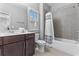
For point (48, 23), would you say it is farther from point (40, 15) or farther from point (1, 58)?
point (1, 58)

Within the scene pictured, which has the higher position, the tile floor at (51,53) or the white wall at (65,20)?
the white wall at (65,20)

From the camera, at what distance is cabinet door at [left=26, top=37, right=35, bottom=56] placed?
1.69 m

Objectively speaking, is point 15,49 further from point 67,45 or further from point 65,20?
point 65,20

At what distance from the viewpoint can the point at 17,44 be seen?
57.3 inches

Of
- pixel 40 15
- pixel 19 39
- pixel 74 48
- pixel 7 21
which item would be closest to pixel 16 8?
pixel 7 21

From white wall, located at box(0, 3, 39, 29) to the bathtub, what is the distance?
0.77 metres

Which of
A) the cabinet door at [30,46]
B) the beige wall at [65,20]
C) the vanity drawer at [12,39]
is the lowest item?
the cabinet door at [30,46]

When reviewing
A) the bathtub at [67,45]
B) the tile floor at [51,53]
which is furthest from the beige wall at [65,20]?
the tile floor at [51,53]

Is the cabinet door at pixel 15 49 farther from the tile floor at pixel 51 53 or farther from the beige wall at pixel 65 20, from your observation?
the beige wall at pixel 65 20

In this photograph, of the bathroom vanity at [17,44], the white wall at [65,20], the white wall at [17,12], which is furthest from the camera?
the white wall at [65,20]

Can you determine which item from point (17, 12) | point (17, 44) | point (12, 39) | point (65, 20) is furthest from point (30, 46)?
point (65, 20)

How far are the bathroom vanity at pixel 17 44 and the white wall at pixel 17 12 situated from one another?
293 millimetres

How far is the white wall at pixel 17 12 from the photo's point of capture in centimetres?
162

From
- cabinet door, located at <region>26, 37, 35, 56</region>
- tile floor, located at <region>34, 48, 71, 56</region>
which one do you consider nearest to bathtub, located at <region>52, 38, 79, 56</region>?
tile floor, located at <region>34, 48, 71, 56</region>
